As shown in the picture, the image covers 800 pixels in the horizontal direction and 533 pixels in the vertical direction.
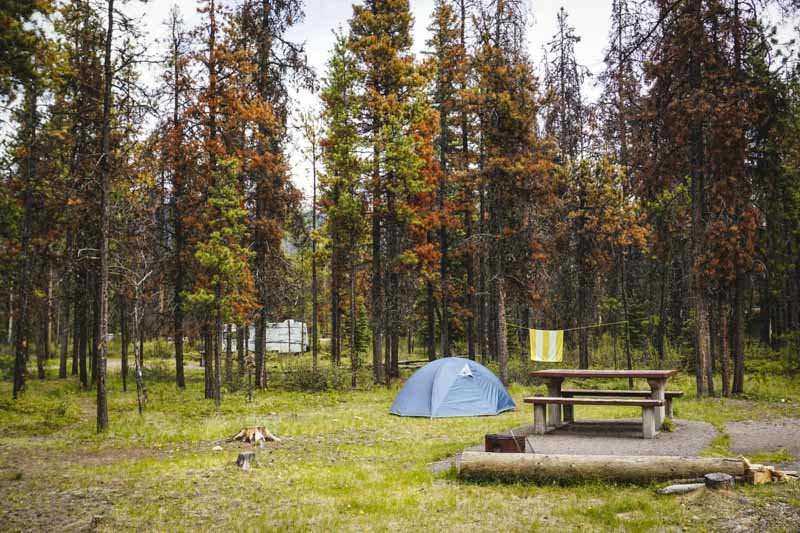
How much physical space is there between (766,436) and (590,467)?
513cm

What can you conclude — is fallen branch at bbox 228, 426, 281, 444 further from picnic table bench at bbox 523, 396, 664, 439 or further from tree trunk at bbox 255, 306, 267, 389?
tree trunk at bbox 255, 306, 267, 389

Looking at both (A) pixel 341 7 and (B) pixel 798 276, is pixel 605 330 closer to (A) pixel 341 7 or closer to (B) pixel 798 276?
(B) pixel 798 276

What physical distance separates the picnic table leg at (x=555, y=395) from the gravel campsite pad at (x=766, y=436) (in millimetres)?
3097

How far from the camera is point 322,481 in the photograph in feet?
30.0

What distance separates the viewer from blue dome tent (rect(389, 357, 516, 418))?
1608cm

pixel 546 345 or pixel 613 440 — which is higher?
pixel 546 345

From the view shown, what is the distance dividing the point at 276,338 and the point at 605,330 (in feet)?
82.3

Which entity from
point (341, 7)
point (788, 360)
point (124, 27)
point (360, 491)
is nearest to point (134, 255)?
point (124, 27)

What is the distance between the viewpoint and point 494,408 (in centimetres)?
1617

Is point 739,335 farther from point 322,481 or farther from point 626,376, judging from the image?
point 322,481

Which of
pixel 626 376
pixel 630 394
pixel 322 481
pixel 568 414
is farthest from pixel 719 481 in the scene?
pixel 568 414

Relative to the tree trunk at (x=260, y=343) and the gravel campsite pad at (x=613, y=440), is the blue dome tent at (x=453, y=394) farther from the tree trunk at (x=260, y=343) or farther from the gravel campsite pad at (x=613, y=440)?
the tree trunk at (x=260, y=343)

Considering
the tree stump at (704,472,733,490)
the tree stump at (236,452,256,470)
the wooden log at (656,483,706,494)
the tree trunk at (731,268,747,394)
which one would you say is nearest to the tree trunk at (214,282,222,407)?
the tree stump at (236,452,256,470)

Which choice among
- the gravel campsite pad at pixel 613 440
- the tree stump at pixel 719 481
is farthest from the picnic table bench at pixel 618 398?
the tree stump at pixel 719 481
